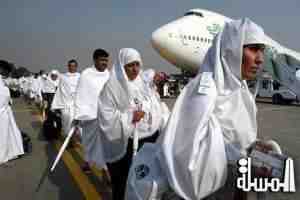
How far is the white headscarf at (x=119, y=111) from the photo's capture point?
10.4ft

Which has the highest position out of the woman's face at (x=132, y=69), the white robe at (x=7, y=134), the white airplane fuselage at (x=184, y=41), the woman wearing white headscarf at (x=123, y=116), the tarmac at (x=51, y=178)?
Answer: the white airplane fuselage at (x=184, y=41)

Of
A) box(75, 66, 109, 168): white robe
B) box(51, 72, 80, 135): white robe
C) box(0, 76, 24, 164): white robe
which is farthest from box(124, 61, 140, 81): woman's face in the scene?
box(51, 72, 80, 135): white robe

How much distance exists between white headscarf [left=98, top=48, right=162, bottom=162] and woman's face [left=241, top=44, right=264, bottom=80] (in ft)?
5.12

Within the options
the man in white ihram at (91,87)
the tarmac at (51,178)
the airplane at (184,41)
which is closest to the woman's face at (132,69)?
the man in white ihram at (91,87)

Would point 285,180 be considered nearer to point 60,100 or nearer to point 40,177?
point 40,177

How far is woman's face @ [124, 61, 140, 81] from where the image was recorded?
329 cm

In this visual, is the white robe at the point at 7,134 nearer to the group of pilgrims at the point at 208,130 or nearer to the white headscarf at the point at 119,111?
the white headscarf at the point at 119,111

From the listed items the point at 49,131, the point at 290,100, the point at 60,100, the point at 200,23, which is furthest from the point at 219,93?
the point at 200,23

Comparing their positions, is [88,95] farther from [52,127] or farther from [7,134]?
[52,127]

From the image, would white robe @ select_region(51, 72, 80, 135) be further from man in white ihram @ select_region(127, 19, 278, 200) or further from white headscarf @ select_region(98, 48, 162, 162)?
man in white ihram @ select_region(127, 19, 278, 200)

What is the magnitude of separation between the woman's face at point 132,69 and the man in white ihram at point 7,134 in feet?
11.0

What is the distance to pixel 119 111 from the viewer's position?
10.4ft

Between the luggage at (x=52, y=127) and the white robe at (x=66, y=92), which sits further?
the luggage at (x=52, y=127)

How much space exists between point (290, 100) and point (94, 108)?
16493 mm
